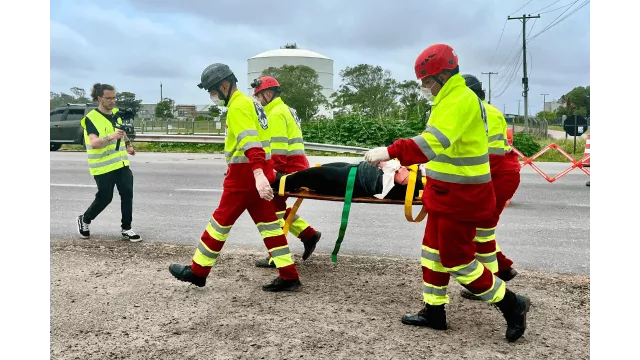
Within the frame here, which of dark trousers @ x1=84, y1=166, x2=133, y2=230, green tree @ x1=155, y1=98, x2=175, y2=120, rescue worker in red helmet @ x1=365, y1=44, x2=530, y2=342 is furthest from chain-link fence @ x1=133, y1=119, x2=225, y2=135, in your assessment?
rescue worker in red helmet @ x1=365, y1=44, x2=530, y2=342

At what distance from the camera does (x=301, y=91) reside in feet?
136

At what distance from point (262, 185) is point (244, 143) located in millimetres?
375

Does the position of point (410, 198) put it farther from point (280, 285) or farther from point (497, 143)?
point (280, 285)

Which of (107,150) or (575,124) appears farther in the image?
(575,124)

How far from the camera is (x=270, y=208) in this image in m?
4.82

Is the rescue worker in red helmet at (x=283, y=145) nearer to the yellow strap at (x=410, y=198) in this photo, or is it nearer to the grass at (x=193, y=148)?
the yellow strap at (x=410, y=198)

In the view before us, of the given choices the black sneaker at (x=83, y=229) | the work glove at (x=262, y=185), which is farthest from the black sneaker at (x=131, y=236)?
the work glove at (x=262, y=185)

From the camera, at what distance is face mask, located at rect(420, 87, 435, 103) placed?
3.92 m

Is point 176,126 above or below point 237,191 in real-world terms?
above

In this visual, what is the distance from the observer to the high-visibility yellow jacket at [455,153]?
139 inches

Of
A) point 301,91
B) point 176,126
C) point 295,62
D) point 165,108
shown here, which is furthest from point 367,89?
point 165,108

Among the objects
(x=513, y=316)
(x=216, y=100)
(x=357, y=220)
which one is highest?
(x=216, y=100)

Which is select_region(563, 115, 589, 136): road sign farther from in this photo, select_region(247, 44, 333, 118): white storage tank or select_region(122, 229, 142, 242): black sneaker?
select_region(247, 44, 333, 118): white storage tank

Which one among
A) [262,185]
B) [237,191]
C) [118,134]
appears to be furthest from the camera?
[118,134]
